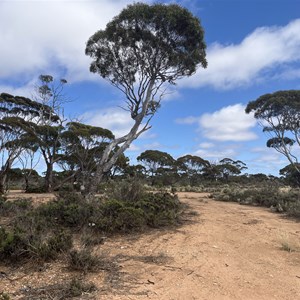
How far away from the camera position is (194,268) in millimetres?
5680

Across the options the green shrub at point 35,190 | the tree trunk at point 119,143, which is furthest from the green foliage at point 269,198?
the green shrub at point 35,190

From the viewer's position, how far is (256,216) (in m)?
11.6

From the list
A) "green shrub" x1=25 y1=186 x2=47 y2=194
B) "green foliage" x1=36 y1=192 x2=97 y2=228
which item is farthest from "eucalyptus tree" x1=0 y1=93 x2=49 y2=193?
"green foliage" x1=36 y1=192 x2=97 y2=228

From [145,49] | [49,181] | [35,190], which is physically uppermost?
[145,49]

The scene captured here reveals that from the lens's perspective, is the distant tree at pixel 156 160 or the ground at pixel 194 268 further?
the distant tree at pixel 156 160

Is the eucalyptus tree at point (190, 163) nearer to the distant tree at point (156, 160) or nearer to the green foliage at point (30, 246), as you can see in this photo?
the distant tree at point (156, 160)

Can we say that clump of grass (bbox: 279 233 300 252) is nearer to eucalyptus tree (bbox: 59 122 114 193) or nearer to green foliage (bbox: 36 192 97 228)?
green foliage (bbox: 36 192 97 228)

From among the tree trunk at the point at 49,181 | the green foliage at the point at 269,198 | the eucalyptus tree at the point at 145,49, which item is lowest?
the green foliage at the point at 269,198

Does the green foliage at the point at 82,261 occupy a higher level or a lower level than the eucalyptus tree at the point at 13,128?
lower

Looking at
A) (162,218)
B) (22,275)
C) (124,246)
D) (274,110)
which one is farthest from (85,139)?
(22,275)

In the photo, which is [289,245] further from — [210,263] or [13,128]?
[13,128]

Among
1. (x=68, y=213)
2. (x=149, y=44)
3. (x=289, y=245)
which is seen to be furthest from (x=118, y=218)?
(x=149, y=44)

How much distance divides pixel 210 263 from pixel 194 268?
1.38ft

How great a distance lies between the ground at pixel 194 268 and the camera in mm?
4660
